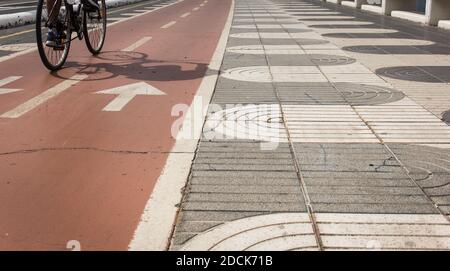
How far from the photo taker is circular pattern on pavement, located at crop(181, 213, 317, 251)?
303 cm

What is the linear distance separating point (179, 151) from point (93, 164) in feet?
2.50

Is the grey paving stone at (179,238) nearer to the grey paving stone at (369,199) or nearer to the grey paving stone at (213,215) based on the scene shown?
the grey paving stone at (213,215)

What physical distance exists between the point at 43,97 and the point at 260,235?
14.7 feet

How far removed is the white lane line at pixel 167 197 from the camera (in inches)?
123

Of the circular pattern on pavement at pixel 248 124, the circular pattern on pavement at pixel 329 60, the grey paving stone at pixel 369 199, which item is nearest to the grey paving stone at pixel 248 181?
the grey paving stone at pixel 369 199

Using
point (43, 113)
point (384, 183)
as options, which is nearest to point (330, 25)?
point (43, 113)

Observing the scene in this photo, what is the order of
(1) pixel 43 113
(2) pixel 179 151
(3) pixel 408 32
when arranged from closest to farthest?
(2) pixel 179 151 < (1) pixel 43 113 < (3) pixel 408 32

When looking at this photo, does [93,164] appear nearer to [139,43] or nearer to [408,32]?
[139,43]

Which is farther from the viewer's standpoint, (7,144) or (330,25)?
(330,25)

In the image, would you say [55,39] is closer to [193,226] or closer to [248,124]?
[248,124]

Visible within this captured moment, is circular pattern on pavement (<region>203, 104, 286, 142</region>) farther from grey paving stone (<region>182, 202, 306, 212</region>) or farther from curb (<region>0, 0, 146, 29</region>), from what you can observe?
curb (<region>0, 0, 146, 29</region>)

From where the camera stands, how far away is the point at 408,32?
14.6 m

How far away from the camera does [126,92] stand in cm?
702

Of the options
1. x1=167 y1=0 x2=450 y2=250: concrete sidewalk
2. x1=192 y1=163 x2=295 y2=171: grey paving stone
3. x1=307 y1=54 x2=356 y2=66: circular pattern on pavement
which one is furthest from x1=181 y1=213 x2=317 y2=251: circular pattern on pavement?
x1=307 y1=54 x2=356 y2=66: circular pattern on pavement
